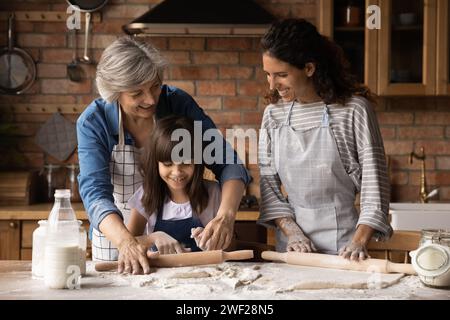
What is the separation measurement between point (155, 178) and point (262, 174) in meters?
0.37

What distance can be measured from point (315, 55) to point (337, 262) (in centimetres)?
72

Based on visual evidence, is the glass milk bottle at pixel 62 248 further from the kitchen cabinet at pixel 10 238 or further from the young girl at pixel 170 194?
the kitchen cabinet at pixel 10 238

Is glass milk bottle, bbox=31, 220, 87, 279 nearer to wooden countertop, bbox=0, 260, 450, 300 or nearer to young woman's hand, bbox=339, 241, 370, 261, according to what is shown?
wooden countertop, bbox=0, 260, 450, 300

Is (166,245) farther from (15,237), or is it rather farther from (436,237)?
(15,237)

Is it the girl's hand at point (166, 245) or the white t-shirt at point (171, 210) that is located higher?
the white t-shirt at point (171, 210)

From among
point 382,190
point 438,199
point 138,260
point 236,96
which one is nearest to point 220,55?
point 236,96

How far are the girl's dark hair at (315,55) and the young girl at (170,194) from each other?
0.38 metres

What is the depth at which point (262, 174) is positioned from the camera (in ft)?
8.20

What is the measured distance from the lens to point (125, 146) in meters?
2.43

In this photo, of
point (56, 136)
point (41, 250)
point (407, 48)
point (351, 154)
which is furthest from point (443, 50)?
point (41, 250)

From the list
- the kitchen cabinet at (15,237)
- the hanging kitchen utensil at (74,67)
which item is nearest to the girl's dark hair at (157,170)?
the kitchen cabinet at (15,237)

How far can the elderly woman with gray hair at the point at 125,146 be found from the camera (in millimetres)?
2141
